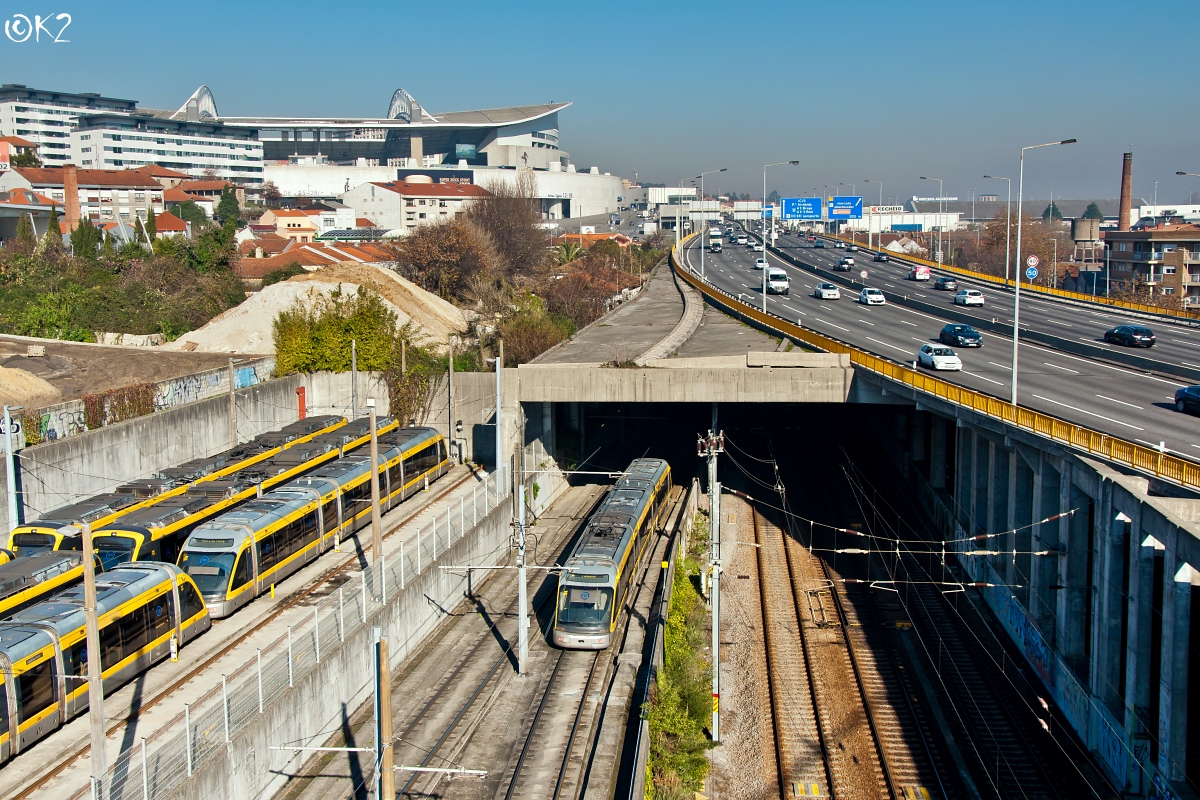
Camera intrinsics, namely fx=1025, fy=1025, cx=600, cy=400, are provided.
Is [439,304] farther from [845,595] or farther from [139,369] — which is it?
[845,595]

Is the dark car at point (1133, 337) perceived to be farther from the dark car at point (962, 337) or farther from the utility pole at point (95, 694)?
the utility pole at point (95, 694)

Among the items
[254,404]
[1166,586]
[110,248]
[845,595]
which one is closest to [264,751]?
[1166,586]

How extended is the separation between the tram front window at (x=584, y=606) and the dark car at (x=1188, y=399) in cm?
1893

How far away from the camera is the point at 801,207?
106375mm

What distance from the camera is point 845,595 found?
33375 mm

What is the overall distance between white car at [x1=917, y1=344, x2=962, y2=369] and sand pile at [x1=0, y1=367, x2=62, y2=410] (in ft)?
112

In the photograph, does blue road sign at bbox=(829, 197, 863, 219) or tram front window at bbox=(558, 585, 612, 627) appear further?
blue road sign at bbox=(829, 197, 863, 219)

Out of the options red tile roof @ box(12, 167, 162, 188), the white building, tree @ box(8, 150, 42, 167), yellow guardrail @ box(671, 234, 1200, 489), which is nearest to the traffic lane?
yellow guardrail @ box(671, 234, 1200, 489)

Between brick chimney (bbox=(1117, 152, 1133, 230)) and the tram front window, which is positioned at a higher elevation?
brick chimney (bbox=(1117, 152, 1133, 230))

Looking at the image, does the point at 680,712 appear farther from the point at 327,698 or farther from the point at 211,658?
the point at 211,658

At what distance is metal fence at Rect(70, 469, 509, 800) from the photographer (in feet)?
51.0

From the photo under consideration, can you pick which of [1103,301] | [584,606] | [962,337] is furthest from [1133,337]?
[584,606]

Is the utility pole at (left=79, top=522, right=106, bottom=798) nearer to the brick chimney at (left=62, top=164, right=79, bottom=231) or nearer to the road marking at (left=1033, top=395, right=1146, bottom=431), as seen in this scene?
the road marking at (left=1033, top=395, right=1146, bottom=431)

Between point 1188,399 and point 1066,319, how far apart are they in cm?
2658
